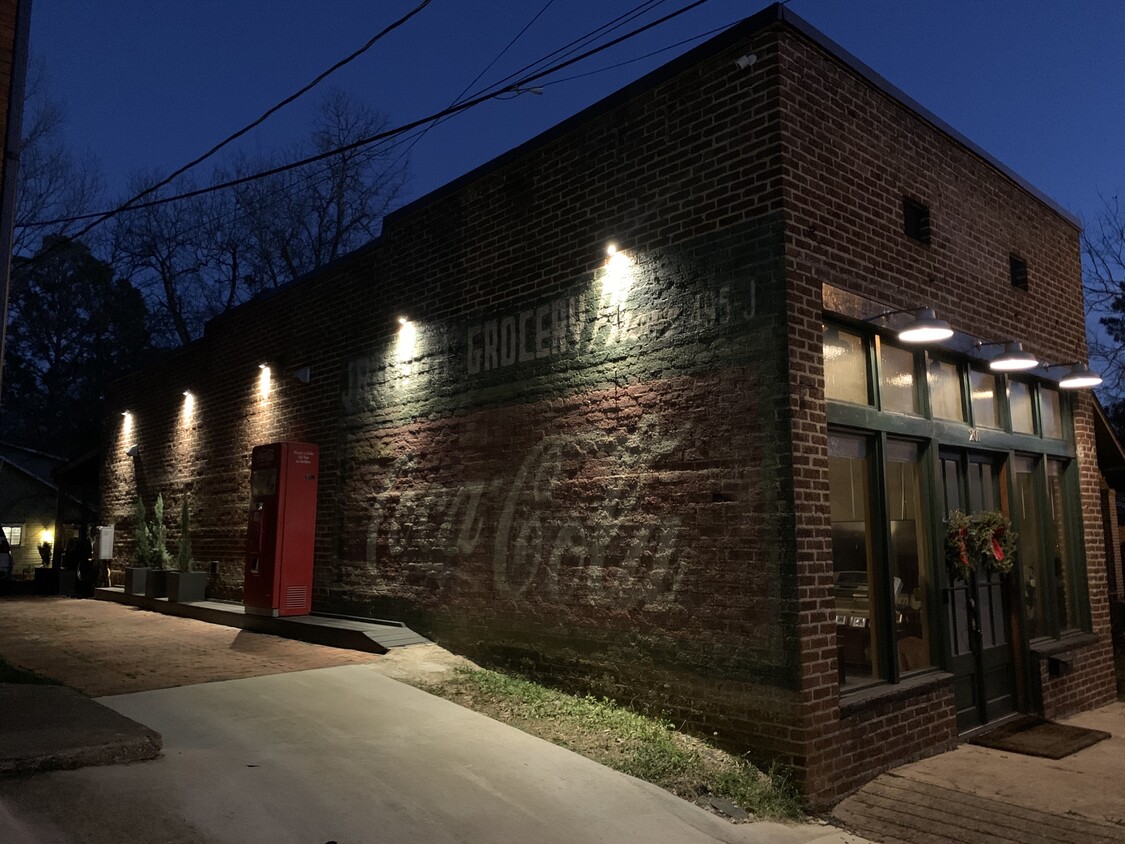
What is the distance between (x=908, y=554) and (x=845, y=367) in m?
1.87

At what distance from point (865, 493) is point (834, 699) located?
6.04 feet

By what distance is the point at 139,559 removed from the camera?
585 inches

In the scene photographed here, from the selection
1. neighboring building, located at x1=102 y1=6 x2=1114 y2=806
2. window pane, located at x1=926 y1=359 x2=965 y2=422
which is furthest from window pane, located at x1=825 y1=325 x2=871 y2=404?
window pane, located at x1=926 y1=359 x2=965 y2=422

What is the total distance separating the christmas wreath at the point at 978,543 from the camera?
802cm

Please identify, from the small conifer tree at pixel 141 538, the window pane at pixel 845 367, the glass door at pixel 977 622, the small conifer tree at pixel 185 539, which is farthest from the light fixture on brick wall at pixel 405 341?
the small conifer tree at pixel 141 538

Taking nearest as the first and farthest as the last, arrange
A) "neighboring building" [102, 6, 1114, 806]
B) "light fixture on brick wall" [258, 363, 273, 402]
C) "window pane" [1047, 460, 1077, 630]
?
"neighboring building" [102, 6, 1114, 806], "window pane" [1047, 460, 1077, 630], "light fixture on brick wall" [258, 363, 273, 402]

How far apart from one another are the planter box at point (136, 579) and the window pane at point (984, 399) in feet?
41.4

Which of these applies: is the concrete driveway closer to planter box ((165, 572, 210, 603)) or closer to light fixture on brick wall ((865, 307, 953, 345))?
light fixture on brick wall ((865, 307, 953, 345))

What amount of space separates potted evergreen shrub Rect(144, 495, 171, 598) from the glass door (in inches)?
444

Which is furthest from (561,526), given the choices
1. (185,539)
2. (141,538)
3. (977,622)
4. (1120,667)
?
(141,538)

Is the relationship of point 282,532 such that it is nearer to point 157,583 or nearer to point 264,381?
point 264,381

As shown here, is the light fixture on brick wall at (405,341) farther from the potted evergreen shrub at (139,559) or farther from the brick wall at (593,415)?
the potted evergreen shrub at (139,559)

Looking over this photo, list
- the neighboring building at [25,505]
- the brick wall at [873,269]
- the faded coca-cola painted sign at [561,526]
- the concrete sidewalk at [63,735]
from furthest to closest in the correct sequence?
the neighboring building at [25,505]
the faded coca-cola painted sign at [561,526]
the brick wall at [873,269]
the concrete sidewalk at [63,735]

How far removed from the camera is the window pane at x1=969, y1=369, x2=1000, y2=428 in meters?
8.86
